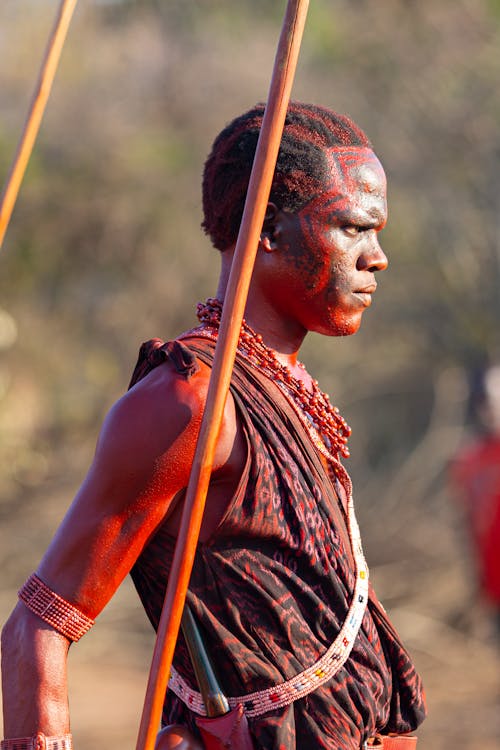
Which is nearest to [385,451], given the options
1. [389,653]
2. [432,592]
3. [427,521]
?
[427,521]

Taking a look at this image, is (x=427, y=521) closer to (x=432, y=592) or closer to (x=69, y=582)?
(x=432, y=592)

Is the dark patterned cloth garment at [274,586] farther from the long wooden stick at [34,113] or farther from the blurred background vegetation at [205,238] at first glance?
the blurred background vegetation at [205,238]

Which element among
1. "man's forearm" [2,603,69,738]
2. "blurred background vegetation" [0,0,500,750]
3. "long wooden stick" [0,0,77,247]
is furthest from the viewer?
"blurred background vegetation" [0,0,500,750]

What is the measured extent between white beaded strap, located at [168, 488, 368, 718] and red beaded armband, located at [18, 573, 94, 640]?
0.95 ft

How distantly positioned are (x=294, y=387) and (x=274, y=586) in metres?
0.47

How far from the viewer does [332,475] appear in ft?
7.75

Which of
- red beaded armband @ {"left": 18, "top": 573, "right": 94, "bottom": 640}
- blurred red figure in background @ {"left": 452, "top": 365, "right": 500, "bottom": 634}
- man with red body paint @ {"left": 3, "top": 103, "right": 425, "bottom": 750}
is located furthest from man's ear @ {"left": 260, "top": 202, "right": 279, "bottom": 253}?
blurred red figure in background @ {"left": 452, "top": 365, "right": 500, "bottom": 634}

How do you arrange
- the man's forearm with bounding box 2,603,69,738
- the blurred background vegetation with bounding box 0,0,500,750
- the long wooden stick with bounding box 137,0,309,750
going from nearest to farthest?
the long wooden stick with bounding box 137,0,309,750 → the man's forearm with bounding box 2,603,69,738 → the blurred background vegetation with bounding box 0,0,500,750

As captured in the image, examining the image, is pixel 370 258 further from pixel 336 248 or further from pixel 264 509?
pixel 264 509

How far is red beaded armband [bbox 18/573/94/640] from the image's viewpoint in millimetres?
1952

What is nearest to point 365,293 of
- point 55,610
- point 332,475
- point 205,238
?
point 332,475

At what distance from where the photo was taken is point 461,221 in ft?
32.0

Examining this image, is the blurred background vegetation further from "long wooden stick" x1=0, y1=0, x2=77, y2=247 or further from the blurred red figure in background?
"long wooden stick" x1=0, y1=0, x2=77, y2=247

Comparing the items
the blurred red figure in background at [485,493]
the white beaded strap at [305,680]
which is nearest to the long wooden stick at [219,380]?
the white beaded strap at [305,680]
